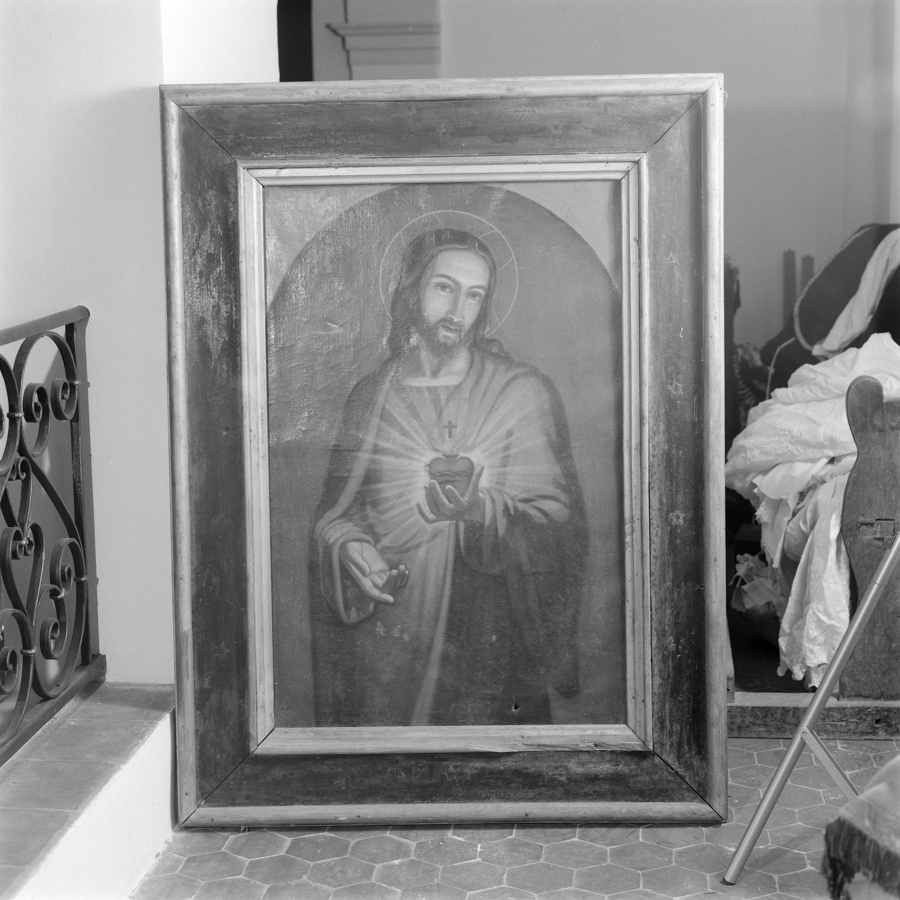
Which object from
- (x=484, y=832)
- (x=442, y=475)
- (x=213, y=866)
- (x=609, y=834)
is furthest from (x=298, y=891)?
(x=442, y=475)

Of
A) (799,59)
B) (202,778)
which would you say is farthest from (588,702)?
(799,59)

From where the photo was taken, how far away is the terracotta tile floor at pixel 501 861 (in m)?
2.25

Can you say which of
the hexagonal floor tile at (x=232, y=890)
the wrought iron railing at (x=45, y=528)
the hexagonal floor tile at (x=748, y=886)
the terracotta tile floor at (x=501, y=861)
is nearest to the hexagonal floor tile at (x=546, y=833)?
the terracotta tile floor at (x=501, y=861)

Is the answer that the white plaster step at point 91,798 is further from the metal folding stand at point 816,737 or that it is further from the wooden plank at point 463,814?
the metal folding stand at point 816,737

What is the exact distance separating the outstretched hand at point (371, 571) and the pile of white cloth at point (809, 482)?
1.00 metres

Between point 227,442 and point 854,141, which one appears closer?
point 227,442

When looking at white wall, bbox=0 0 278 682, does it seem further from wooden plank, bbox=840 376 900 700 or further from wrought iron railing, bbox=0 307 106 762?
wooden plank, bbox=840 376 900 700

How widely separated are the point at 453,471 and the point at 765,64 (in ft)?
6.01

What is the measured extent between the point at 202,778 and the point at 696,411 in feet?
4.16

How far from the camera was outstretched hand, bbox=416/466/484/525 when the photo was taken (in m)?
2.52

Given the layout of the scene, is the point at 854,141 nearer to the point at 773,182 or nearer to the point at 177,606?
the point at 773,182

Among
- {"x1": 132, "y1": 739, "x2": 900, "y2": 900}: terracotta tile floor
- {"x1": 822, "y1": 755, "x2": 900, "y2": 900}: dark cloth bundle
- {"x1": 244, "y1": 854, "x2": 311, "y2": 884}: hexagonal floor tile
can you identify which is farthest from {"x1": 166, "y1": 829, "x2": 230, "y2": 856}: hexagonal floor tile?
{"x1": 822, "y1": 755, "x2": 900, "y2": 900}: dark cloth bundle

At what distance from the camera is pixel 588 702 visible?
2537mm

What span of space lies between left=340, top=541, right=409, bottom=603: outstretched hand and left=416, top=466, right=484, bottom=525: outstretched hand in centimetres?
13
